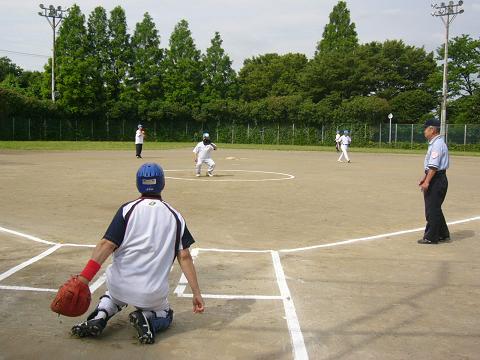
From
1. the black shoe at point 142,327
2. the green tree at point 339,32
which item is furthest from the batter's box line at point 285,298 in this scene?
the green tree at point 339,32

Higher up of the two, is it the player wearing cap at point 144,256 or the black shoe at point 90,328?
the player wearing cap at point 144,256

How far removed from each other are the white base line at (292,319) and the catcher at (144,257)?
86cm

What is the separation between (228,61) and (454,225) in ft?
226

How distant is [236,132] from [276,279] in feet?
199

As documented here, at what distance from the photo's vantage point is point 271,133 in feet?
216

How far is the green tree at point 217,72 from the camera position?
247 feet

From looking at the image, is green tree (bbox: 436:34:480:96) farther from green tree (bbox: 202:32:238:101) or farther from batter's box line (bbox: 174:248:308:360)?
batter's box line (bbox: 174:248:308:360)

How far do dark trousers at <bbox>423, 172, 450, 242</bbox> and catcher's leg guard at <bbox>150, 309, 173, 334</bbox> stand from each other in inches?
218

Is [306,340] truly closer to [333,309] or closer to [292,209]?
[333,309]

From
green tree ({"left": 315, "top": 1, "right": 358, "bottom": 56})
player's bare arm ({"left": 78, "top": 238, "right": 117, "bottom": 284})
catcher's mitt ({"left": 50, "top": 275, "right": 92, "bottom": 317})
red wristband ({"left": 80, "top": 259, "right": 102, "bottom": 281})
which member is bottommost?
catcher's mitt ({"left": 50, "top": 275, "right": 92, "bottom": 317})

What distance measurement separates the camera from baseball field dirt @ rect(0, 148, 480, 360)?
176 inches

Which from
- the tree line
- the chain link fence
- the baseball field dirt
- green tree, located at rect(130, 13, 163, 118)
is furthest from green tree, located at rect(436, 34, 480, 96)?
the baseball field dirt

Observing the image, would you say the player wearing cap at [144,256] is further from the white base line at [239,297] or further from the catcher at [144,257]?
the white base line at [239,297]

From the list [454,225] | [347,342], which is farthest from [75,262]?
[454,225]
